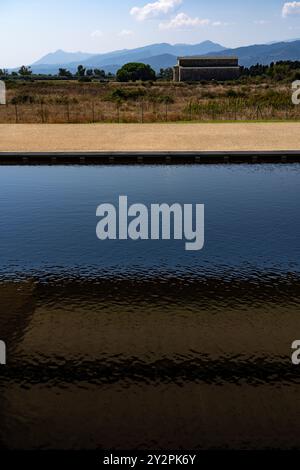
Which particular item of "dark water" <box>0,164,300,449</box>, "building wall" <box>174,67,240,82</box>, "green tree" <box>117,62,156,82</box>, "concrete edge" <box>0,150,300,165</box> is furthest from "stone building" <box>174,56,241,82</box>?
"dark water" <box>0,164,300,449</box>

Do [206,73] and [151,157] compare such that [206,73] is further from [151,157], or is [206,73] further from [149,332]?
[149,332]

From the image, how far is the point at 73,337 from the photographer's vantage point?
895 centimetres

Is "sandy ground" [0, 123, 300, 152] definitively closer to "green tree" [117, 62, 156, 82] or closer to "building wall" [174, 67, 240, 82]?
"building wall" [174, 67, 240, 82]

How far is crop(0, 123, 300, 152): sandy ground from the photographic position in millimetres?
23344

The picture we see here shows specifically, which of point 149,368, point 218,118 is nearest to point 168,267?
point 149,368

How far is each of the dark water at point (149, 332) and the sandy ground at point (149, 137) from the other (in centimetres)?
751

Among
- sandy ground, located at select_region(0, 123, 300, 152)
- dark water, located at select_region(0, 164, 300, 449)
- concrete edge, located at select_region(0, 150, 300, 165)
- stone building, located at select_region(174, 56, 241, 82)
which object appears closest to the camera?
dark water, located at select_region(0, 164, 300, 449)

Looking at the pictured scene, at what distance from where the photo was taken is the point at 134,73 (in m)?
111

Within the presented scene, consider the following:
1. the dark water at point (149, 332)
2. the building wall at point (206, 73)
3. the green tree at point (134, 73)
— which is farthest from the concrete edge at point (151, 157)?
the green tree at point (134, 73)

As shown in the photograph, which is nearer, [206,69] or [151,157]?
[151,157]

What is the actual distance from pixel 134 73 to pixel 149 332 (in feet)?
358

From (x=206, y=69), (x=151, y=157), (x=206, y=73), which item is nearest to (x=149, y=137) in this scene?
(x=151, y=157)

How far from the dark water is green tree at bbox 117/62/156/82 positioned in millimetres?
99422
